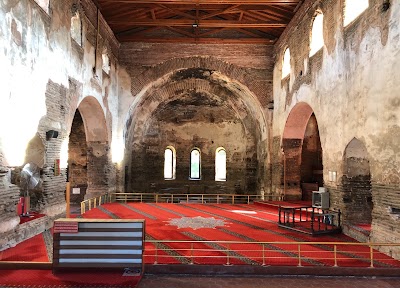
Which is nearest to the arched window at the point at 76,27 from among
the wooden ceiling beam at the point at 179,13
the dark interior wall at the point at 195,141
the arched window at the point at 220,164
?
the wooden ceiling beam at the point at 179,13

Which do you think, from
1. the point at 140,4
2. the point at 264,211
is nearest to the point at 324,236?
the point at 264,211

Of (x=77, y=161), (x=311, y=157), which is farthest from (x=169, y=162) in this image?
(x=311, y=157)

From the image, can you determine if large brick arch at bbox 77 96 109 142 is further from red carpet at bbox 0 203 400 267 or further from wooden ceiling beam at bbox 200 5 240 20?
wooden ceiling beam at bbox 200 5 240 20

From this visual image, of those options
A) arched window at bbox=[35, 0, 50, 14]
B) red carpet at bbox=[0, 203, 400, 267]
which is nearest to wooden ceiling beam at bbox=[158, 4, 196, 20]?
arched window at bbox=[35, 0, 50, 14]

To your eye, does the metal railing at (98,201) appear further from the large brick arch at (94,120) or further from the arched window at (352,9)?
the arched window at (352,9)

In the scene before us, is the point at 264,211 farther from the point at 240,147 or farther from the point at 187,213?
the point at 240,147

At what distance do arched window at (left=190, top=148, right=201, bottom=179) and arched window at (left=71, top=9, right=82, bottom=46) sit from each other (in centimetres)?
1189

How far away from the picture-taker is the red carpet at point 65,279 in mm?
5516

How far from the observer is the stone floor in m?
5.88

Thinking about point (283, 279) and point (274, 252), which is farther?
point (274, 252)

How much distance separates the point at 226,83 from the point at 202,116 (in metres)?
4.31

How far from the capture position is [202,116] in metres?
21.9

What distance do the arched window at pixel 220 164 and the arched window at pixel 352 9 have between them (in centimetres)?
1378

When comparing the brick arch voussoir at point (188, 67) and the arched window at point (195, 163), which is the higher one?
the brick arch voussoir at point (188, 67)
